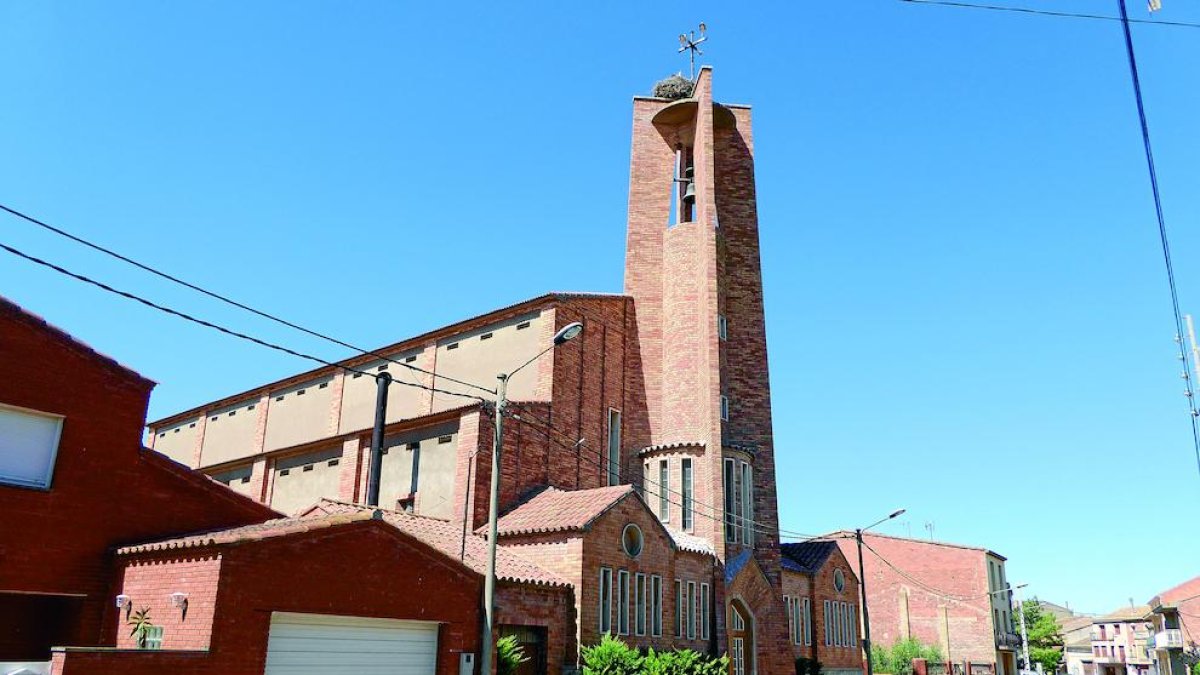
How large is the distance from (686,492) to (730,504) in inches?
61.8

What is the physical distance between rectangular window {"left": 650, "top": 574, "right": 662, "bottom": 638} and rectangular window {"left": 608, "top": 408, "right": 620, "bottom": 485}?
6.56 m

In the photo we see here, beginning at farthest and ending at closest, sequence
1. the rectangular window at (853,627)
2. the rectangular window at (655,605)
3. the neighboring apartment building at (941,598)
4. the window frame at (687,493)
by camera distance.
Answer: the neighboring apartment building at (941,598), the rectangular window at (853,627), the window frame at (687,493), the rectangular window at (655,605)

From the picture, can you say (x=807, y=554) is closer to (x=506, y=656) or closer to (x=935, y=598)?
(x=506, y=656)

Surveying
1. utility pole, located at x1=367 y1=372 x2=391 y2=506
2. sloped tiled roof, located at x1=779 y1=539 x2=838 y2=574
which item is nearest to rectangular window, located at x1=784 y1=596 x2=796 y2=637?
sloped tiled roof, located at x1=779 y1=539 x2=838 y2=574

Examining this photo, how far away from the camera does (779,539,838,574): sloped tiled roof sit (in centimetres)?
3341

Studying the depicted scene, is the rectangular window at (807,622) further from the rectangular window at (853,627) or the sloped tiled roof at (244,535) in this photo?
the sloped tiled roof at (244,535)

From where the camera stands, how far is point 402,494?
87.6 feet

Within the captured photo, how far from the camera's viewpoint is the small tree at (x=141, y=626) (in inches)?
516

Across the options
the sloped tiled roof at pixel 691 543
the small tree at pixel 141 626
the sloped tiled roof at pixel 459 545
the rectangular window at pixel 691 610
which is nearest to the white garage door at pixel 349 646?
the small tree at pixel 141 626

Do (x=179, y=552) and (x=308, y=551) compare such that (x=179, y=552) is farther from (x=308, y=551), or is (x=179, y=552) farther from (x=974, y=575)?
(x=974, y=575)

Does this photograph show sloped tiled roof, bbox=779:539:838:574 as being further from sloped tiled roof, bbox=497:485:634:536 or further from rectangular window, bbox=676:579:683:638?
sloped tiled roof, bbox=497:485:634:536

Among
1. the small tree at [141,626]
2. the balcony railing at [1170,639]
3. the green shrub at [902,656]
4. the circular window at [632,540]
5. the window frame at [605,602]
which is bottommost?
the green shrub at [902,656]

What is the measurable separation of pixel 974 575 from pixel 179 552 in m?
48.7

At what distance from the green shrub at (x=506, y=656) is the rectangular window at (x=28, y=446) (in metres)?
8.92
